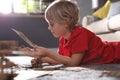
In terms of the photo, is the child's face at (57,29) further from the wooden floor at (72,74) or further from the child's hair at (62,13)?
the wooden floor at (72,74)

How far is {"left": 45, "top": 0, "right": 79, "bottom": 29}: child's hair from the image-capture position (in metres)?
1.49

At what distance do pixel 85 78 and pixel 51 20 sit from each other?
71 centimetres

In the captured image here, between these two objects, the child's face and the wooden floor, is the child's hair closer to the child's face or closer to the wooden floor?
the child's face

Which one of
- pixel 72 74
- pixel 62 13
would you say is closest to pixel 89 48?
pixel 62 13

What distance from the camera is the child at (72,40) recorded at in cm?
143

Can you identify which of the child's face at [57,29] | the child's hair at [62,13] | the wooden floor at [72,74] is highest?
the child's hair at [62,13]

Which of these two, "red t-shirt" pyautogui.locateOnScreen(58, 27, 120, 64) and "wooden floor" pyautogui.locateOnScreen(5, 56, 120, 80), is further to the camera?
"red t-shirt" pyautogui.locateOnScreen(58, 27, 120, 64)

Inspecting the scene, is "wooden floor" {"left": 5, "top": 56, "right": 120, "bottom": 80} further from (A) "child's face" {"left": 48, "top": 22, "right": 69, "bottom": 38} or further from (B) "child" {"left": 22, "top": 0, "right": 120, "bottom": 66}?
(A) "child's face" {"left": 48, "top": 22, "right": 69, "bottom": 38}

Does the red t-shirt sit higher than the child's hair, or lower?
lower

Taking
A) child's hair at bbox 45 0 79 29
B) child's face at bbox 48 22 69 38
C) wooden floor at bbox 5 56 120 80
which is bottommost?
wooden floor at bbox 5 56 120 80

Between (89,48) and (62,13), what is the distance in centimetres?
24

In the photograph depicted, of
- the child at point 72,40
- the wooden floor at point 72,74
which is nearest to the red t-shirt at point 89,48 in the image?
the child at point 72,40

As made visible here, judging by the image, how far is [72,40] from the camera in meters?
1.47

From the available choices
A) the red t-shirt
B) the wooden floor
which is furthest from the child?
the wooden floor
